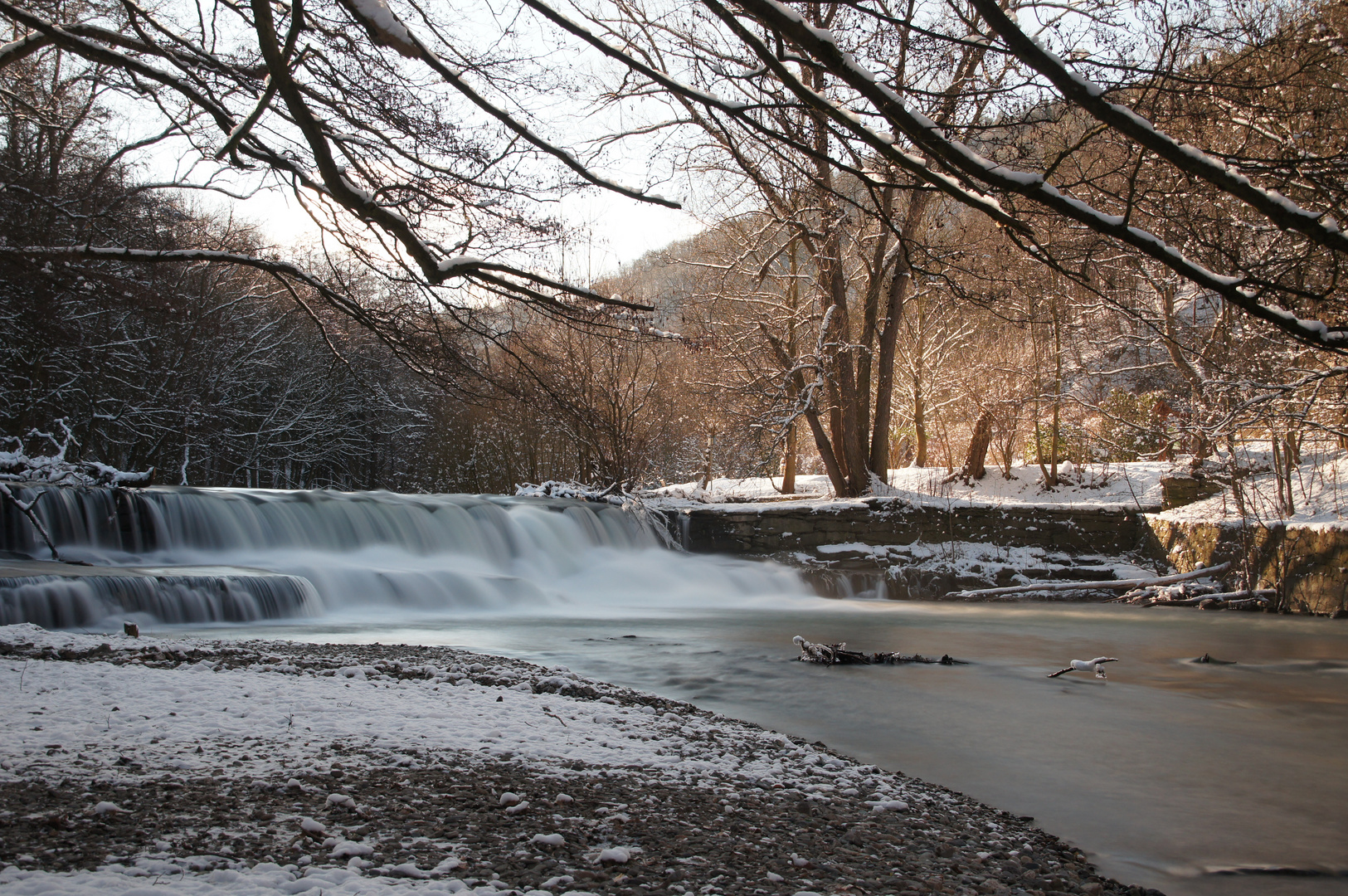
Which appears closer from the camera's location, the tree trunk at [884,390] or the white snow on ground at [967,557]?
the white snow on ground at [967,557]

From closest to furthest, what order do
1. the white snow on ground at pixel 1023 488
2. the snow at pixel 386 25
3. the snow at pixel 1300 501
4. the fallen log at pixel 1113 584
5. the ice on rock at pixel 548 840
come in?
the ice on rock at pixel 548 840 → the snow at pixel 386 25 → the snow at pixel 1300 501 → the fallen log at pixel 1113 584 → the white snow on ground at pixel 1023 488

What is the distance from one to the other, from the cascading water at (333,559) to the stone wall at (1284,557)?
18.2 feet

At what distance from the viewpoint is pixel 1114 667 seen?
726 centimetres

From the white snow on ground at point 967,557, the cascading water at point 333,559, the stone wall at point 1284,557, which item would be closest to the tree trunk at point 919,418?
the white snow on ground at point 967,557

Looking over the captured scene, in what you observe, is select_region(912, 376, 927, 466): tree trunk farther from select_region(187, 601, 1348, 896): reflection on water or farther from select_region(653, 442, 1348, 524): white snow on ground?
select_region(187, 601, 1348, 896): reflection on water

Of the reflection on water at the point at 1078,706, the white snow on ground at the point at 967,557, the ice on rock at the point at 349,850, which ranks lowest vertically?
the reflection on water at the point at 1078,706

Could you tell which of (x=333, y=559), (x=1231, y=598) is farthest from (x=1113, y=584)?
(x=333, y=559)

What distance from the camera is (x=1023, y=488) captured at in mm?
19703

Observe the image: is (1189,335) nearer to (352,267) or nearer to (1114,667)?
(1114,667)

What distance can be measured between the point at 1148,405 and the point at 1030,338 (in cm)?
309

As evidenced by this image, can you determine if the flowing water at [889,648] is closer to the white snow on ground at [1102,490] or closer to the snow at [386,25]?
the white snow on ground at [1102,490]

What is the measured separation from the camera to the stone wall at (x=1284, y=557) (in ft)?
32.8

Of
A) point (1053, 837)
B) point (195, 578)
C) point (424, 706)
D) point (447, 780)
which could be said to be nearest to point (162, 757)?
point (447, 780)

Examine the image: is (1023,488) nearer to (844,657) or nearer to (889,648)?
(889,648)
